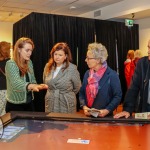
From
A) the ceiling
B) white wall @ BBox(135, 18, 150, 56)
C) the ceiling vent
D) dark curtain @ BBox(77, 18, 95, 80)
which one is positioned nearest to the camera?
dark curtain @ BBox(77, 18, 95, 80)

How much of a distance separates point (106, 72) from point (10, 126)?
3.44 ft

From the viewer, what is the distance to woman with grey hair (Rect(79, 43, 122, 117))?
2369 mm

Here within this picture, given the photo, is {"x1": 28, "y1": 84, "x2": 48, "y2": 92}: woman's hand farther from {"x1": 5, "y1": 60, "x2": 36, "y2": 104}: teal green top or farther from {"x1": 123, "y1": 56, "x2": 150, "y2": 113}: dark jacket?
{"x1": 123, "y1": 56, "x2": 150, "y2": 113}: dark jacket

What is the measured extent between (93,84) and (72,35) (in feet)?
12.3

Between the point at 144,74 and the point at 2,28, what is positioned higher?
the point at 2,28

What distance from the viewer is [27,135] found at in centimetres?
149

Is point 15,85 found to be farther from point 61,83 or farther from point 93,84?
point 93,84

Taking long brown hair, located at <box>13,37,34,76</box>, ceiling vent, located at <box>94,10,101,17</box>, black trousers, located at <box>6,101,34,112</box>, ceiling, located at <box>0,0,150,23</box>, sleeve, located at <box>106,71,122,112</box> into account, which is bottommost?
black trousers, located at <box>6,101,34,112</box>

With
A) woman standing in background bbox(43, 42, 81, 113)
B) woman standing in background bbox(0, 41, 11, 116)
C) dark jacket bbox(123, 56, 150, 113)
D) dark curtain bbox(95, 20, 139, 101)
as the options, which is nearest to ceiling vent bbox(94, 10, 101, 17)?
dark curtain bbox(95, 20, 139, 101)

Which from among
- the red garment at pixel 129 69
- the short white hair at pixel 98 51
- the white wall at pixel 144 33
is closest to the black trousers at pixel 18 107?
the short white hair at pixel 98 51

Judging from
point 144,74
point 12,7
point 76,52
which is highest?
point 12,7

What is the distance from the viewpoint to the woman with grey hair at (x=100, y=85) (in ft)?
7.77

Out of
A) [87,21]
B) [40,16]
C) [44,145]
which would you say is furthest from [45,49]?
[44,145]

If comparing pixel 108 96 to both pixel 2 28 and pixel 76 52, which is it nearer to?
pixel 76 52
